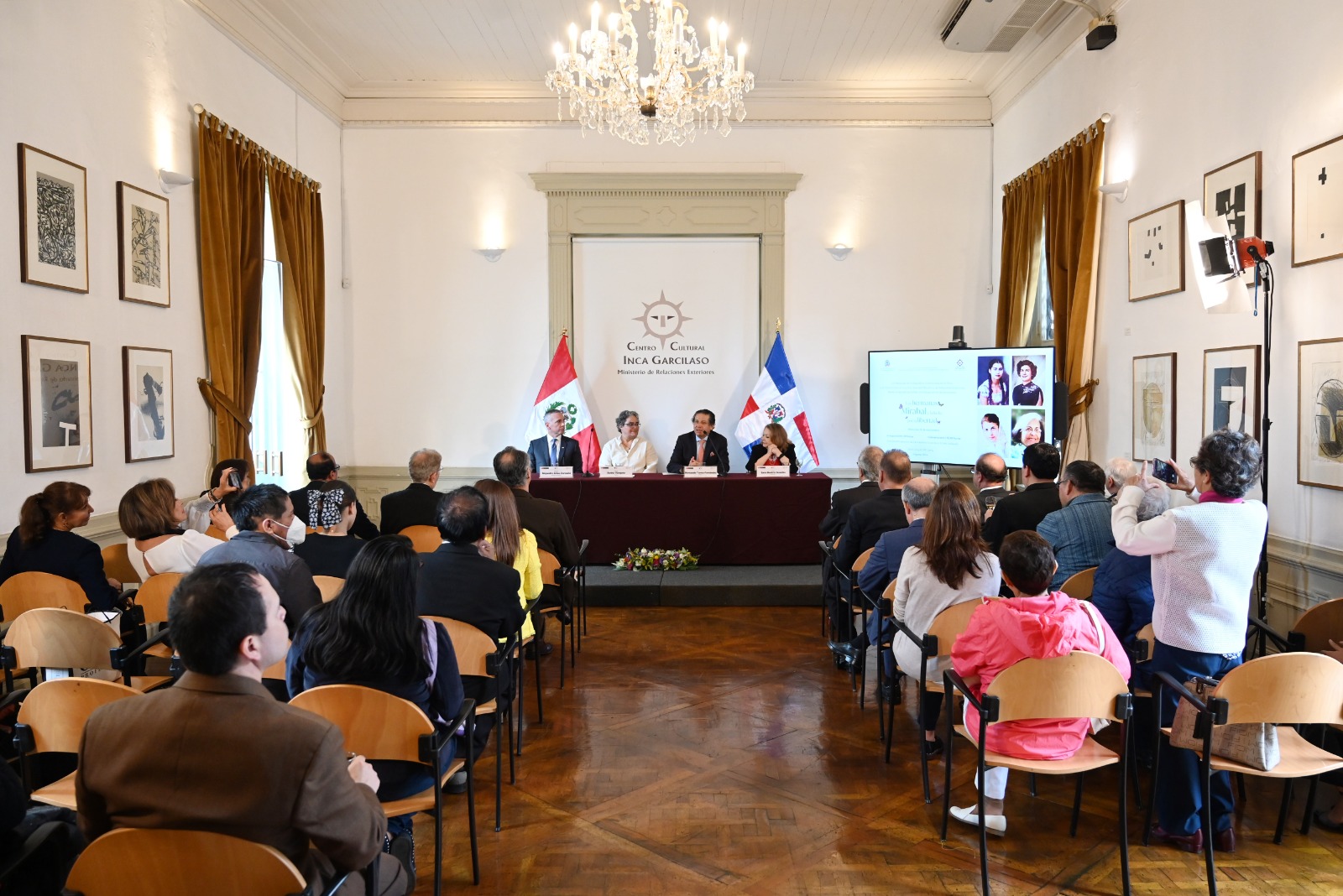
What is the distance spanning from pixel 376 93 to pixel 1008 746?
8448 mm

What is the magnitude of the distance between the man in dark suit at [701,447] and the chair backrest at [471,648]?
5.23 metres

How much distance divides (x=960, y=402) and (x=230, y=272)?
592 cm

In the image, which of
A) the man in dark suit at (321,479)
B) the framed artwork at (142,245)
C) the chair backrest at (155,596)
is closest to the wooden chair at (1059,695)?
the chair backrest at (155,596)

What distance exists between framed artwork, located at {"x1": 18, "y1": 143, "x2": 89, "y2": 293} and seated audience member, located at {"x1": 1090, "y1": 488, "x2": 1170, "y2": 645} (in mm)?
5312

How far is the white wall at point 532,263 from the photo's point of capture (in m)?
9.09

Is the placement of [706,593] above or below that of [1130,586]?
below

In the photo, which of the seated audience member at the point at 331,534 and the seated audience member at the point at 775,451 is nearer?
the seated audience member at the point at 331,534

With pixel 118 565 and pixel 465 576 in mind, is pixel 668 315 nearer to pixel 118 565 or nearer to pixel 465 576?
pixel 118 565

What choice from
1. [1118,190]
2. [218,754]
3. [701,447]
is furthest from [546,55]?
[218,754]

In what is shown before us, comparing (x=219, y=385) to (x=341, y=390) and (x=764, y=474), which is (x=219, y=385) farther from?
(x=764, y=474)

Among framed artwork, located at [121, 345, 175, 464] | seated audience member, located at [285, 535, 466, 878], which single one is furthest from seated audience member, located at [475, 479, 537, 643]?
framed artwork, located at [121, 345, 175, 464]

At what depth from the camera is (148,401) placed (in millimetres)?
5770

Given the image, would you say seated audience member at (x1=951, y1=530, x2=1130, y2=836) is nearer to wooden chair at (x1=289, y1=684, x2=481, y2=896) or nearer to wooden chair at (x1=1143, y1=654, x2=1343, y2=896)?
wooden chair at (x1=1143, y1=654, x2=1343, y2=896)

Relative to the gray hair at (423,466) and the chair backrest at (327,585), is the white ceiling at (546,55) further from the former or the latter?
the chair backrest at (327,585)
